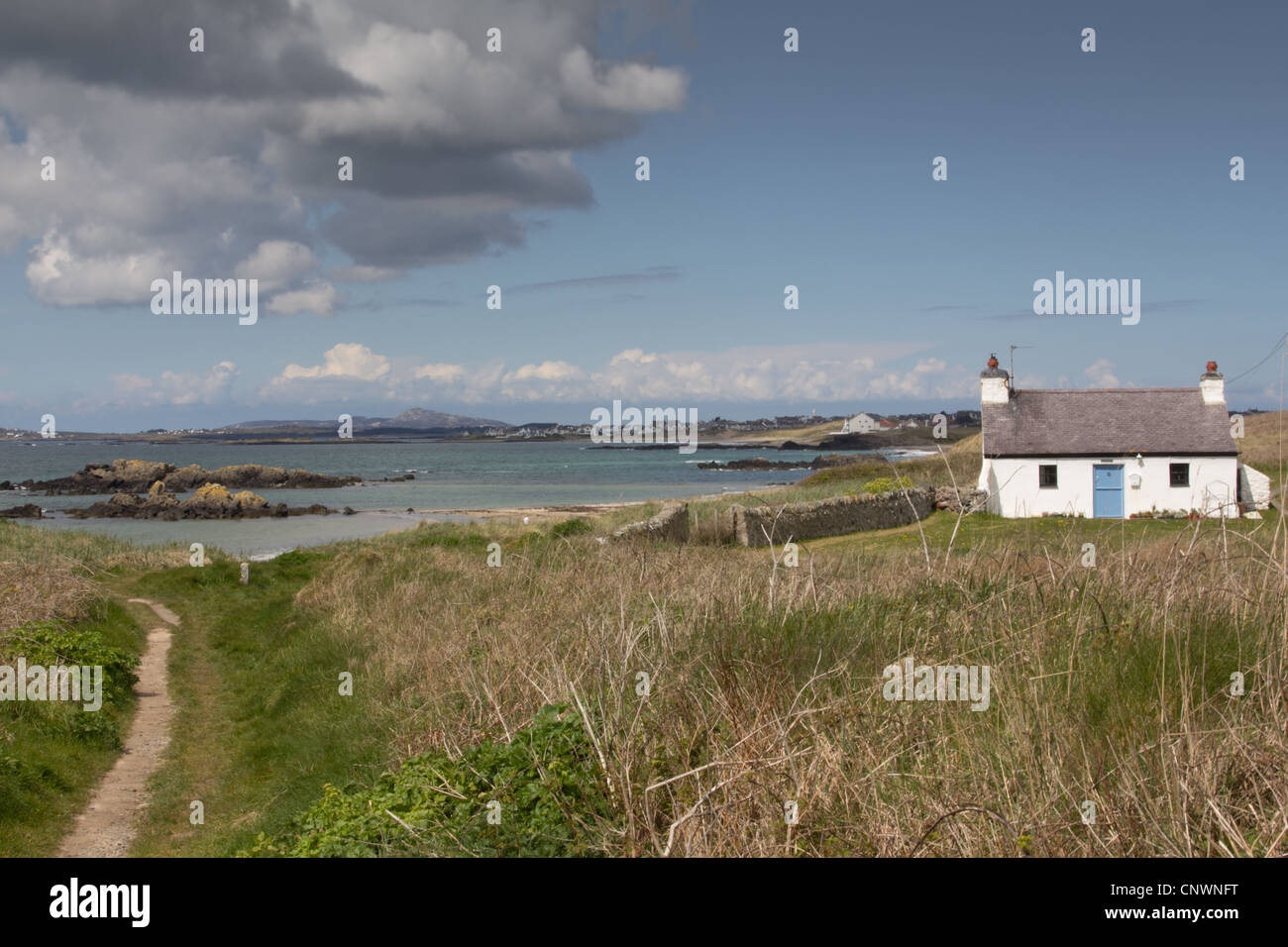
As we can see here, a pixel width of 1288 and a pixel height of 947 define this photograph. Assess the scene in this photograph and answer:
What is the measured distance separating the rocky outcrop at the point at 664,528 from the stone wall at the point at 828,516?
1.69 metres

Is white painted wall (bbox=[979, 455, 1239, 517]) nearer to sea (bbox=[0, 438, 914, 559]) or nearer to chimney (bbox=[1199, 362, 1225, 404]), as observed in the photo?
chimney (bbox=[1199, 362, 1225, 404])

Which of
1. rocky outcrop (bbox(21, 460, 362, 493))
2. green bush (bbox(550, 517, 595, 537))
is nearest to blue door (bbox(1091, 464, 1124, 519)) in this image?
green bush (bbox(550, 517, 595, 537))

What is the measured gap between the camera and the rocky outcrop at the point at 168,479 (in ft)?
260

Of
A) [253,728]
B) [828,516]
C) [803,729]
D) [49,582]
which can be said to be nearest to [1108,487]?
[828,516]

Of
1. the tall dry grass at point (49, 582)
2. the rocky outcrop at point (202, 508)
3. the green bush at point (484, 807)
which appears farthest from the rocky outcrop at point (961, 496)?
the rocky outcrop at point (202, 508)

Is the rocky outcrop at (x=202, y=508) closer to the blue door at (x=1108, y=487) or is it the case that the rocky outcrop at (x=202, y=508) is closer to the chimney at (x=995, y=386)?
the chimney at (x=995, y=386)

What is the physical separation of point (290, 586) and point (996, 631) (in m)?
18.1

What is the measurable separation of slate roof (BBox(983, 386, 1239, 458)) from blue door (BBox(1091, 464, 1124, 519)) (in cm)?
58
